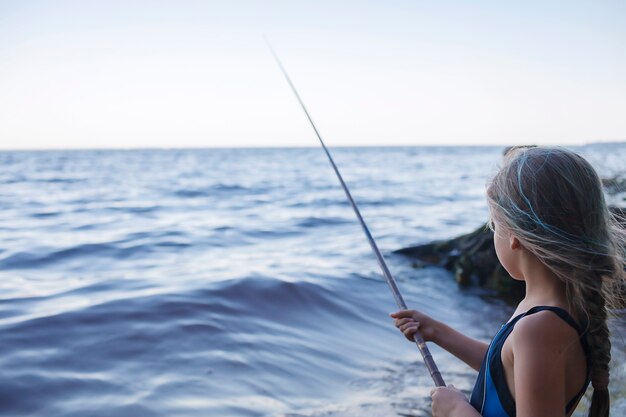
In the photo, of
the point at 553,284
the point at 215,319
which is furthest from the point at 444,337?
the point at 215,319

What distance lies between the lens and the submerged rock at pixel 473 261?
6141 millimetres

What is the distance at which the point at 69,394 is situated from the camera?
359 cm

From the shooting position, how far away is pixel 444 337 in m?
2.02

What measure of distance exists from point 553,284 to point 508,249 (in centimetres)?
15

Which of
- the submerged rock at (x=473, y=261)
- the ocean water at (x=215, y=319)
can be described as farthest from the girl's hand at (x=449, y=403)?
the submerged rock at (x=473, y=261)

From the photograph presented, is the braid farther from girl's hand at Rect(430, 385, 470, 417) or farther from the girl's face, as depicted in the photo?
girl's hand at Rect(430, 385, 470, 417)

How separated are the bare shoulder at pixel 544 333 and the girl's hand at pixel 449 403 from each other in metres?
0.29

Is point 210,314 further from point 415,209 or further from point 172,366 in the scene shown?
point 415,209

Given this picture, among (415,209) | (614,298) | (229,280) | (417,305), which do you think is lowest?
(415,209)

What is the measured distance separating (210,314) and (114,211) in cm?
813

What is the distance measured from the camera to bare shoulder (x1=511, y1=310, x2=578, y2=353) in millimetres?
1424

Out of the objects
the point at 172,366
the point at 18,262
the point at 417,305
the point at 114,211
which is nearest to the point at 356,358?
the point at 172,366

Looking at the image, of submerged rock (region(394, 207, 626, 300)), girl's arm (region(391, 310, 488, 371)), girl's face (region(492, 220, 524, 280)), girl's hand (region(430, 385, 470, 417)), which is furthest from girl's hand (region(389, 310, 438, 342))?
submerged rock (region(394, 207, 626, 300))

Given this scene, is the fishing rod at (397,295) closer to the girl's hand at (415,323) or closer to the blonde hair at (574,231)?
the girl's hand at (415,323)
